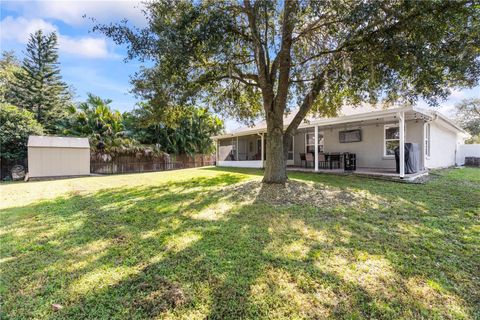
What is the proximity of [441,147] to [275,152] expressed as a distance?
1302 cm

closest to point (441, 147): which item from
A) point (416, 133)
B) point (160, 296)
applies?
point (416, 133)

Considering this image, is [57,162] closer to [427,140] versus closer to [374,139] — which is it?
[374,139]

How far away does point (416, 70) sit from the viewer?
6047 millimetres

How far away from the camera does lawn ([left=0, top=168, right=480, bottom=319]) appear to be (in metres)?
2.30

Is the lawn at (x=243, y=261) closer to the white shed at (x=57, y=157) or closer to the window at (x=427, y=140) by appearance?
the window at (x=427, y=140)

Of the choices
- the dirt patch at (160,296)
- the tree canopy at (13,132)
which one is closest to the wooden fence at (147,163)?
the tree canopy at (13,132)

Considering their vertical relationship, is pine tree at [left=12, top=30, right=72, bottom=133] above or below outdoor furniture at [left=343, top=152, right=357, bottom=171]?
above

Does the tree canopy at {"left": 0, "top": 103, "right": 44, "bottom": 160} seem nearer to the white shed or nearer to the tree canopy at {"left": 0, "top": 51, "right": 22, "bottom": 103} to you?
the white shed

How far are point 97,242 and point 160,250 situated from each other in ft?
3.67

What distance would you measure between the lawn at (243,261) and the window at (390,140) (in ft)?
21.1

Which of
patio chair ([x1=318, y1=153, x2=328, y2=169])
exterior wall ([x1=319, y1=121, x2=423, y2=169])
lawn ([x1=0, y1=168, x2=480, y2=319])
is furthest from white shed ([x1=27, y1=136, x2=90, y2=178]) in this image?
exterior wall ([x1=319, y1=121, x2=423, y2=169])

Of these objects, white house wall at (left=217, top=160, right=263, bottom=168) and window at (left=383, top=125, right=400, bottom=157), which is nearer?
window at (left=383, top=125, right=400, bottom=157)

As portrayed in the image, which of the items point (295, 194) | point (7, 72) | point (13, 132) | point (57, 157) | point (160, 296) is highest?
point (7, 72)

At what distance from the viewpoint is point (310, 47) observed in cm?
841
